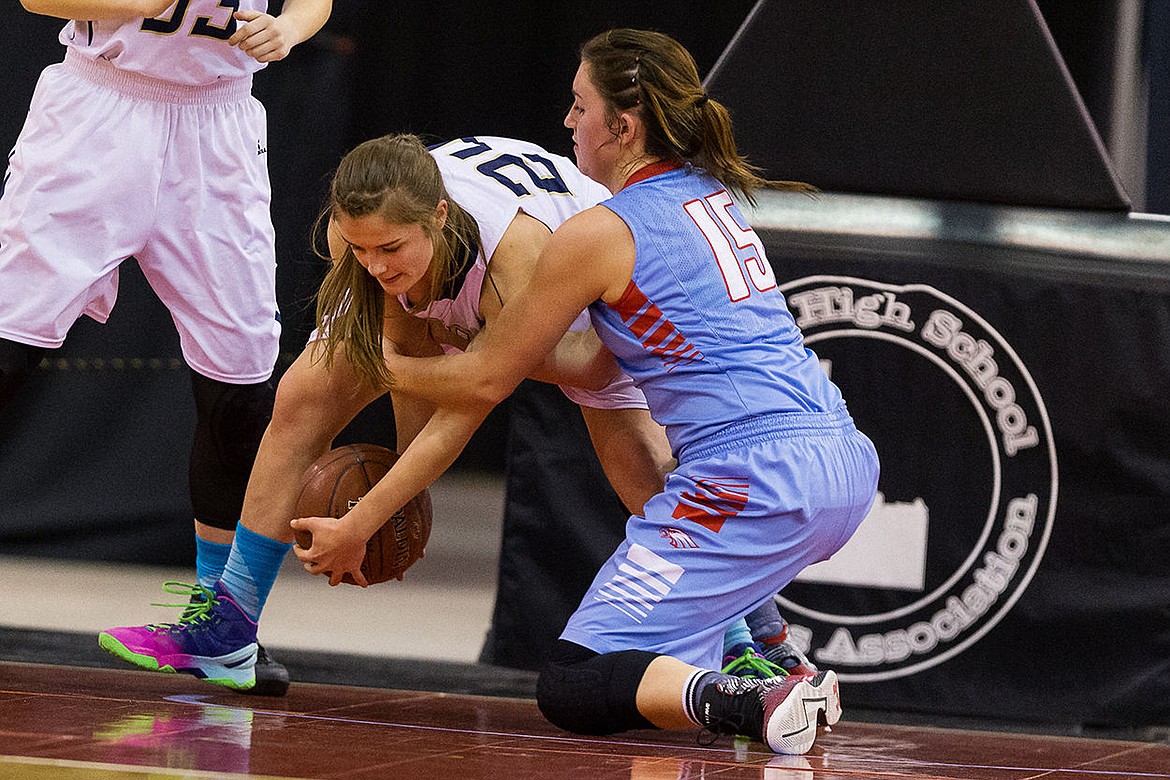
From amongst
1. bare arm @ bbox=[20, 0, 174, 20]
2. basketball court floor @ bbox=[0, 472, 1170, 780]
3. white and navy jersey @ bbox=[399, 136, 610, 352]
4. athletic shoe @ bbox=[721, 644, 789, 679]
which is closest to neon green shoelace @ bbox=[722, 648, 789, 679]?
athletic shoe @ bbox=[721, 644, 789, 679]

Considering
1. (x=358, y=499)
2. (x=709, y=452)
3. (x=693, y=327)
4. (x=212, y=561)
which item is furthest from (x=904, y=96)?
(x=212, y=561)

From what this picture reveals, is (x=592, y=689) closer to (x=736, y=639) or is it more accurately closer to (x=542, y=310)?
(x=736, y=639)

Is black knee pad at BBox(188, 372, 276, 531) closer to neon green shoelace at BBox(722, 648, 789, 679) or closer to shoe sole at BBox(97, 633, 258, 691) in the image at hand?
shoe sole at BBox(97, 633, 258, 691)

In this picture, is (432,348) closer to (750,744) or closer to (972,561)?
(750,744)

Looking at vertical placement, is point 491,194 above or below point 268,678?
above

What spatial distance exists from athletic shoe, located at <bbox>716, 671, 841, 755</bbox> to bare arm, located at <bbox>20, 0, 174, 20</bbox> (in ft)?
5.27

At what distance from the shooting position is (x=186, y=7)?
307cm

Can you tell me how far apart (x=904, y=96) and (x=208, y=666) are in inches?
Answer: 74.8

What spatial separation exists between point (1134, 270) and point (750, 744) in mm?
1353

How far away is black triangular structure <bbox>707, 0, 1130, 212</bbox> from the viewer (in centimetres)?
351

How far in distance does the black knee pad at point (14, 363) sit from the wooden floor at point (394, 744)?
56 centimetres

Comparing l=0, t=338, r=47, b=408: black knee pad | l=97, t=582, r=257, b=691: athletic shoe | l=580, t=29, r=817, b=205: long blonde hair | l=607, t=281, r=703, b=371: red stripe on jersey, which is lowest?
l=97, t=582, r=257, b=691: athletic shoe

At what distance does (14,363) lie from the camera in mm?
3051

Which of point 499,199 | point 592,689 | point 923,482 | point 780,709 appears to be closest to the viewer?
point 780,709
